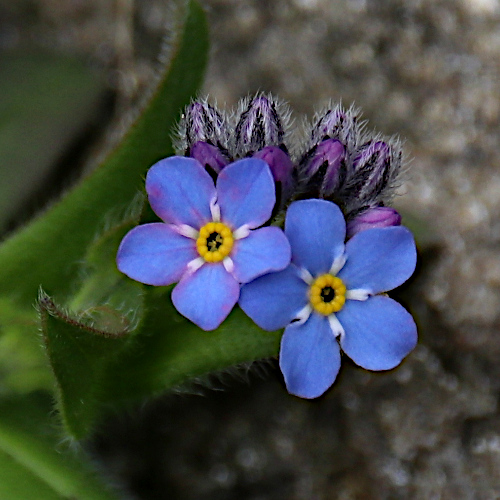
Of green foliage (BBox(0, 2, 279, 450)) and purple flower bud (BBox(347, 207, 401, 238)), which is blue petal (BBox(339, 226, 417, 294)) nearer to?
purple flower bud (BBox(347, 207, 401, 238))

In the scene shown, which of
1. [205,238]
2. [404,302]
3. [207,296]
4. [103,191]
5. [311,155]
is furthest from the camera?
[404,302]

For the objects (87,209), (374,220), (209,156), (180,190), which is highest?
(374,220)

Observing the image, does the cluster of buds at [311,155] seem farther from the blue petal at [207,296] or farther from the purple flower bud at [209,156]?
the blue petal at [207,296]

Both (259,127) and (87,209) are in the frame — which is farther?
(87,209)

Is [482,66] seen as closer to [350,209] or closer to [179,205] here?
[350,209]

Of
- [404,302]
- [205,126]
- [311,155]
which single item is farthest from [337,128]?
[404,302]

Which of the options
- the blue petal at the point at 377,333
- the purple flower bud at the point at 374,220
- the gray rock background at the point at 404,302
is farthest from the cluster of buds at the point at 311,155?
the gray rock background at the point at 404,302

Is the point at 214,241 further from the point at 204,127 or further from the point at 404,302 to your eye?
the point at 404,302

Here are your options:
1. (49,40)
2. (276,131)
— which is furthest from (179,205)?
(49,40)
